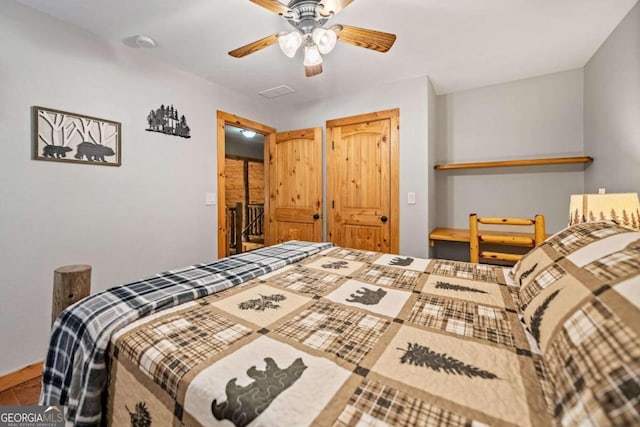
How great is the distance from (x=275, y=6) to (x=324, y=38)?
324 mm

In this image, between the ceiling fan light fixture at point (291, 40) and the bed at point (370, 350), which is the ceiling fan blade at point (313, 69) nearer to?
the ceiling fan light fixture at point (291, 40)

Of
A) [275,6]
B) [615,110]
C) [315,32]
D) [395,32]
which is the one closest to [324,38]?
[315,32]

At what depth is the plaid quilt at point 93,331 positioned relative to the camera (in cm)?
83

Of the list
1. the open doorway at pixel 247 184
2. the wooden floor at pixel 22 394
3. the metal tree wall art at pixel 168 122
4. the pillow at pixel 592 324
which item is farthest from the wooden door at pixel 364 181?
the open doorway at pixel 247 184

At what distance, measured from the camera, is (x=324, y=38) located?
1618 millimetres

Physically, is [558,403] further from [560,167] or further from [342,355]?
[560,167]

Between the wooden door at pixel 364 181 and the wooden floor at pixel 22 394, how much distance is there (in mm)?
2720

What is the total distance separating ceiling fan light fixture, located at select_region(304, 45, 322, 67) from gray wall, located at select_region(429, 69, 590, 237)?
2.02 m

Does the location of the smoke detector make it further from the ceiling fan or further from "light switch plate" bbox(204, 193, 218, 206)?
"light switch plate" bbox(204, 193, 218, 206)

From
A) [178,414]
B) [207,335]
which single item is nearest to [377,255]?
[207,335]

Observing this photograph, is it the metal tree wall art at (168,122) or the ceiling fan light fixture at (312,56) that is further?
the metal tree wall art at (168,122)

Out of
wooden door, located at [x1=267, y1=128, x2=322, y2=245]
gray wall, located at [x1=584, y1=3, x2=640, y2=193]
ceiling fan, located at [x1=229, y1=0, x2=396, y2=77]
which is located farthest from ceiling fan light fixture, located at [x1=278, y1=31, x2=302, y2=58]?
gray wall, located at [x1=584, y1=3, x2=640, y2=193]

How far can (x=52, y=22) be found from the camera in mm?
1879

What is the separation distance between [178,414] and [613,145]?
331 centimetres
